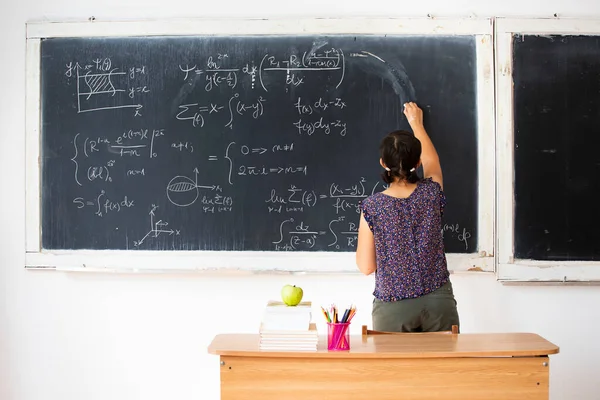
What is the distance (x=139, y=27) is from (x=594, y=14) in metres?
2.57

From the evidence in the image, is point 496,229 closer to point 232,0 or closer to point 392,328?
point 392,328

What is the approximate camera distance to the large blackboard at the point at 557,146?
3.73 meters

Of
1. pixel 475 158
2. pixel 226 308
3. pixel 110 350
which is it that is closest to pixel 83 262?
pixel 110 350

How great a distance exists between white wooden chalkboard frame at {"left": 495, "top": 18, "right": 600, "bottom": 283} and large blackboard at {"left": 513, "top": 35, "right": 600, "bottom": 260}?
0.04m

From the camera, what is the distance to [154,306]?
12.7 feet

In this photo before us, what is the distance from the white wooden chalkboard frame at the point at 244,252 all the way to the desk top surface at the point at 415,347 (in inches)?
42.0

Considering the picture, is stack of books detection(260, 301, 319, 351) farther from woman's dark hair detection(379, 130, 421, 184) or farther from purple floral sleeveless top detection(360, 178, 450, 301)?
woman's dark hair detection(379, 130, 421, 184)

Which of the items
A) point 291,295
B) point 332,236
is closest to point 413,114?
point 332,236

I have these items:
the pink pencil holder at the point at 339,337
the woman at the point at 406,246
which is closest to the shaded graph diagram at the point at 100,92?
the woman at the point at 406,246

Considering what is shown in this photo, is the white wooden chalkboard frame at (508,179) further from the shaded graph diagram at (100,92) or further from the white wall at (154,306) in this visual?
the shaded graph diagram at (100,92)

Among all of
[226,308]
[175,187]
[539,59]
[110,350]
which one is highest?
[539,59]

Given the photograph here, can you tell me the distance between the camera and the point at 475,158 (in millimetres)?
3729

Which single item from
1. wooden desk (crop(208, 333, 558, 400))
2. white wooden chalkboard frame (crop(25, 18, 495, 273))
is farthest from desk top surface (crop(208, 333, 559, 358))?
white wooden chalkboard frame (crop(25, 18, 495, 273))

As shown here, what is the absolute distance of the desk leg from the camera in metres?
2.40
